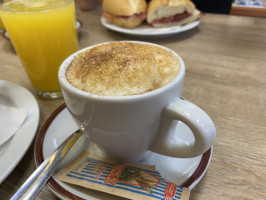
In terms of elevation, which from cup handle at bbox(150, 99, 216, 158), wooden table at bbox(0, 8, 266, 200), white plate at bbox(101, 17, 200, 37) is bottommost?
wooden table at bbox(0, 8, 266, 200)

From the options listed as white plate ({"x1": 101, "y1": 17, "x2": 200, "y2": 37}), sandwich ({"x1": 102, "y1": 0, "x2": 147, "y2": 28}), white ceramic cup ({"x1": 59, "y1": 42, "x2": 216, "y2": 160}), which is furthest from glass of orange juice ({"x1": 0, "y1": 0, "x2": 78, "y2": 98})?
sandwich ({"x1": 102, "y1": 0, "x2": 147, "y2": 28})

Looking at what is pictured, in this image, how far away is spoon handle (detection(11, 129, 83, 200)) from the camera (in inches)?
17.6

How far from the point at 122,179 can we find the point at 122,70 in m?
0.25

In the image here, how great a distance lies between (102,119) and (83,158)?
17cm

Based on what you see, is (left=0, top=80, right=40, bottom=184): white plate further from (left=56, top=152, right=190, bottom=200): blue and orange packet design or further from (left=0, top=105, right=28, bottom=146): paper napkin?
(left=56, top=152, right=190, bottom=200): blue and orange packet design

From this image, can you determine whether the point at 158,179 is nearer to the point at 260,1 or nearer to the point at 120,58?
the point at 120,58

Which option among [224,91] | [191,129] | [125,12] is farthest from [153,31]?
[191,129]

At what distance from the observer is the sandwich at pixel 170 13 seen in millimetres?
1576

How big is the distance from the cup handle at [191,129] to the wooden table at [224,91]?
0.11 m

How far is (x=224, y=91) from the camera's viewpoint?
0.89 metres

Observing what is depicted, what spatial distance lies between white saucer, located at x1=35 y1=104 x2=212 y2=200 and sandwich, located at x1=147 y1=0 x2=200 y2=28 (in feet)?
3.66

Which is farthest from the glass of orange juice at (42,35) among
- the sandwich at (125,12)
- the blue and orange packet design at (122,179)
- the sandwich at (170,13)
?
the sandwich at (170,13)

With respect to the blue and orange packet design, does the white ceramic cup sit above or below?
above

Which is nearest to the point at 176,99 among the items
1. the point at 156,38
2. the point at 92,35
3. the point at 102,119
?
the point at 102,119
